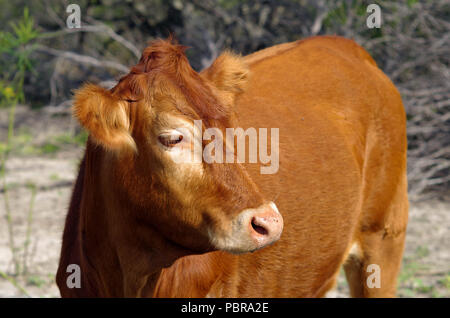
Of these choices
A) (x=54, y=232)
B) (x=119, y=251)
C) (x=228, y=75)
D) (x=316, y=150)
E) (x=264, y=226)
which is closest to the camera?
(x=264, y=226)

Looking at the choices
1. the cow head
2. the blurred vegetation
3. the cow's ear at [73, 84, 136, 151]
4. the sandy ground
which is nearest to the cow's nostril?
the cow head

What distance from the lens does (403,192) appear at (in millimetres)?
3658

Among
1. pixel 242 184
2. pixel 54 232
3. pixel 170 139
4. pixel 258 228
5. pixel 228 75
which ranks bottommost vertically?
pixel 54 232

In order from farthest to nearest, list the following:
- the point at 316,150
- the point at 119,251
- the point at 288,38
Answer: the point at 288,38, the point at 316,150, the point at 119,251

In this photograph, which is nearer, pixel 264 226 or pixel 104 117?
pixel 264 226

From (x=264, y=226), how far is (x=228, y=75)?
847mm

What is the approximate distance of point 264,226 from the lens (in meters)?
1.98

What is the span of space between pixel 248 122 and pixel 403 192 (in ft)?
4.62

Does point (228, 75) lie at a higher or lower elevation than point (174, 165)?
higher

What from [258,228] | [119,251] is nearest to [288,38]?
[119,251]

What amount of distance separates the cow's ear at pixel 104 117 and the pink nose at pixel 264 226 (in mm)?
557

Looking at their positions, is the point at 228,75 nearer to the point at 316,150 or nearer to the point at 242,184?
the point at 242,184

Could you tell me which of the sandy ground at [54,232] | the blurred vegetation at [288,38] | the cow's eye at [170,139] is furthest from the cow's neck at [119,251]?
the blurred vegetation at [288,38]

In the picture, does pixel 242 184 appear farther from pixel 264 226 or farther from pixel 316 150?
pixel 316 150
